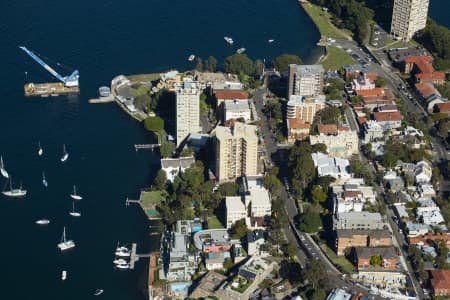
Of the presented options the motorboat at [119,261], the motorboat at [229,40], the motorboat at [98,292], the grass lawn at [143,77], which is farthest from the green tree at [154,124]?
the motorboat at [98,292]

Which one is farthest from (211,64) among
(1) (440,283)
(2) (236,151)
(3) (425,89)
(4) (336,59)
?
(1) (440,283)

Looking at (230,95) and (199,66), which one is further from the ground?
(199,66)

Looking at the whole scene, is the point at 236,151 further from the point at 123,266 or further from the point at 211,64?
the point at 211,64

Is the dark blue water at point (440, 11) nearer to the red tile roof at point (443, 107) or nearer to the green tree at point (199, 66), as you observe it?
the red tile roof at point (443, 107)

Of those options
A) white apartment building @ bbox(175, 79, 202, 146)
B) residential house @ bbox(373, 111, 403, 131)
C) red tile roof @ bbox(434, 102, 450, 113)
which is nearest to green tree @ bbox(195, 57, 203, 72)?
white apartment building @ bbox(175, 79, 202, 146)

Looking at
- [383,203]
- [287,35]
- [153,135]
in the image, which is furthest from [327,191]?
[287,35]

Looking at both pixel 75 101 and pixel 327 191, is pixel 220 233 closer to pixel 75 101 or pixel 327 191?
pixel 327 191
